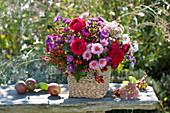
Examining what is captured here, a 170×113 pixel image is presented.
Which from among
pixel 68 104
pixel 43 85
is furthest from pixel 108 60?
pixel 43 85

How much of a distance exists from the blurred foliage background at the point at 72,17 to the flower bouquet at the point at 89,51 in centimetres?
78

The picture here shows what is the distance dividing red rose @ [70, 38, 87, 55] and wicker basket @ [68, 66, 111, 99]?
0.69ft

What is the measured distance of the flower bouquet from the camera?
1.79 m

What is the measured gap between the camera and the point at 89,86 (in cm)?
194

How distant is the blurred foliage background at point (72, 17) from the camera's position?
293cm

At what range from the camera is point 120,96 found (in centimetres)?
203

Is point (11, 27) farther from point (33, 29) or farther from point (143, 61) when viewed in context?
point (143, 61)

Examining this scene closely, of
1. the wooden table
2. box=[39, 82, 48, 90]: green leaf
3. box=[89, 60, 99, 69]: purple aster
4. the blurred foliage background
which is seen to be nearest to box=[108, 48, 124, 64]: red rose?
box=[89, 60, 99, 69]: purple aster

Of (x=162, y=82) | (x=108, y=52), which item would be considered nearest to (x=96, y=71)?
(x=108, y=52)

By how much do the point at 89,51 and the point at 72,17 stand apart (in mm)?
1487

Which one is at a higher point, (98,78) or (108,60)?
(108,60)

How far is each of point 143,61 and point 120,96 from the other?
156 centimetres

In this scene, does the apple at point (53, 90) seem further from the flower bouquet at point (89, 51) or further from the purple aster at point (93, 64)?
the purple aster at point (93, 64)

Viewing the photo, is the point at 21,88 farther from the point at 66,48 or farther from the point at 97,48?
the point at 97,48
